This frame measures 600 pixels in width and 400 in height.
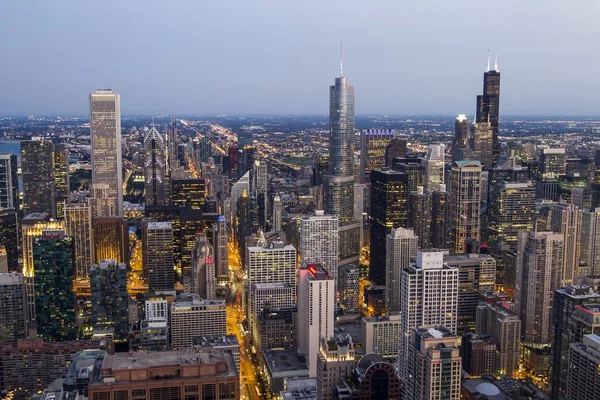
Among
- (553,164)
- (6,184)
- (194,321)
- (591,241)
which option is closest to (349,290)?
(194,321)

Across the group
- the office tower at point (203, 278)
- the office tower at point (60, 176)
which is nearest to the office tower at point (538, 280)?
the office tower at point (203, 278)

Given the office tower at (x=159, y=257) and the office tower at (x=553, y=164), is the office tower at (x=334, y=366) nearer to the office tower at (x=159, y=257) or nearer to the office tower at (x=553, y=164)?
the office tower at (x=159, y=257)

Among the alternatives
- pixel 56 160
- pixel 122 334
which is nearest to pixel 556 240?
pixel 122 334

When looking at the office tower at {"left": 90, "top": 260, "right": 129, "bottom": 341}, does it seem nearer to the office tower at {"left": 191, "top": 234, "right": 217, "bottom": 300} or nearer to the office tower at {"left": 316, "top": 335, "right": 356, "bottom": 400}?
the office tower at {"left": 191, "top": 234, "right": 217, "bottom": 300}

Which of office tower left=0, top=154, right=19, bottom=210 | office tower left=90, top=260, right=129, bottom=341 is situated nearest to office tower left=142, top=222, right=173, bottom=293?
office tower left=90, top=260, right=129, bottom=341

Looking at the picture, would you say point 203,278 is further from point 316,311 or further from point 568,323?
point 568,323

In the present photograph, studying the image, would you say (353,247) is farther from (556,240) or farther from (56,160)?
(56,160)
